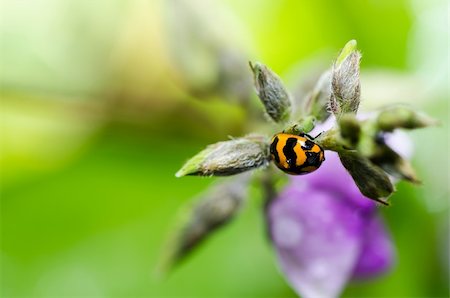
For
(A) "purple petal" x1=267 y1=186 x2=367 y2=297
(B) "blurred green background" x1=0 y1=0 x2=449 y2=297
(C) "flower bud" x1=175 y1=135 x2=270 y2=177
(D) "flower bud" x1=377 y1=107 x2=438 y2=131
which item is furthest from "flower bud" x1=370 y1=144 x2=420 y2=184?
(B) "blurred green background" x1=0 y1=0 x2=449 y2=297

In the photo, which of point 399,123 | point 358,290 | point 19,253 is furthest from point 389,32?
point 399,123

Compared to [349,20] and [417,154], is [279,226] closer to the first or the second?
[417,154]

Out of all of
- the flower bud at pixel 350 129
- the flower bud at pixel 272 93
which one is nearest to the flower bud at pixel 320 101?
the flower bud at pixel 272 93

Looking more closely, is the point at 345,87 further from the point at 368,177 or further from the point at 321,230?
the point at 321,230

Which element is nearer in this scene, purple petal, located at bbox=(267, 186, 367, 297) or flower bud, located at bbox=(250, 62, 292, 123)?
flower bud, located at bbox=(250, 62, 292, 123)

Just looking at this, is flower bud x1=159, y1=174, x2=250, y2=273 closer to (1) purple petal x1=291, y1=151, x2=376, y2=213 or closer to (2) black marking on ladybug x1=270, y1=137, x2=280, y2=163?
(1) purple petal x1=291, y1=151, x2=376, y2=213
